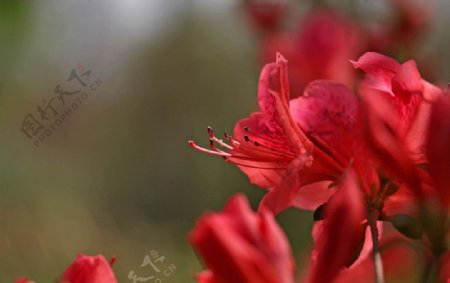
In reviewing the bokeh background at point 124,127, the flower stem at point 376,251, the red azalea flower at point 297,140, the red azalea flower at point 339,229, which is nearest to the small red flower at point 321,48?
the bokeh background at point 124,127

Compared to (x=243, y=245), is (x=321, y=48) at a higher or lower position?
lower

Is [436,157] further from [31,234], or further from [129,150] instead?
[129,150]

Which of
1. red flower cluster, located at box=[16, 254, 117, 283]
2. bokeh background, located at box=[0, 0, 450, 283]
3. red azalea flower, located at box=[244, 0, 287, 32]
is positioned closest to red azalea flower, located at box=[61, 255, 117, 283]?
red flower cluster, located at box=[16, 254, 117, 283]

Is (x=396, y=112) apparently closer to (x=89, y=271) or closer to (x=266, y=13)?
(x=89, y=271)

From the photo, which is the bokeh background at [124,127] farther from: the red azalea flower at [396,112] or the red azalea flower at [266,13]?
the red azalea flower at [396,112]

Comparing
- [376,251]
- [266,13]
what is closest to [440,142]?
[376,251]

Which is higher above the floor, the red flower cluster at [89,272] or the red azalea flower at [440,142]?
the red flower cluster at [89,272]
